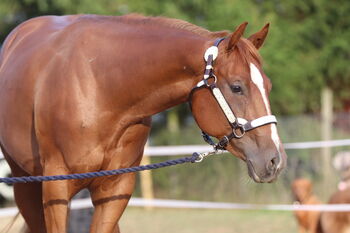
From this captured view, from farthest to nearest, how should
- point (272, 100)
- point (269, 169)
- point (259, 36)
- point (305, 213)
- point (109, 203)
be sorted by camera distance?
point (272, 100) → point (305, 213) → point (109, 203) → point (259, 36) → point (269, 169)

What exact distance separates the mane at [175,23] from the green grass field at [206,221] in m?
5.29

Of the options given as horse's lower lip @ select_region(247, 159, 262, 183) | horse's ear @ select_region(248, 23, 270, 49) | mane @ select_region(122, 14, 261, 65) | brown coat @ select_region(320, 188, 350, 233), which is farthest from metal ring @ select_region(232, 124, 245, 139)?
brown coat @ select_region(320, 188, 350, 233)

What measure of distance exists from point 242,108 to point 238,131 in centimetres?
12

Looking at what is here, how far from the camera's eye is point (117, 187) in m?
3.92

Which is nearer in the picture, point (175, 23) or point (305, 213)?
point (175, 23)

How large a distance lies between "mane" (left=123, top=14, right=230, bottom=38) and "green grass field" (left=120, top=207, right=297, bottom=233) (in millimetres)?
5288

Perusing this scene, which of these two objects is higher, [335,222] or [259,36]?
[259,36]

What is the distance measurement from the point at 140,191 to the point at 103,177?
931 cm

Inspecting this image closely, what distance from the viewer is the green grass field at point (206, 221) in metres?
8.94

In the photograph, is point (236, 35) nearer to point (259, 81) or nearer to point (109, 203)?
point (259, 81)

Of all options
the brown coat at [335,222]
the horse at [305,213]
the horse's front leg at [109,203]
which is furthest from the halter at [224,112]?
the horse at [305,213]

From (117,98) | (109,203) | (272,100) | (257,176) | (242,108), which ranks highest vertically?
(242,108)

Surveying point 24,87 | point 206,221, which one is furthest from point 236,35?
point 206,221

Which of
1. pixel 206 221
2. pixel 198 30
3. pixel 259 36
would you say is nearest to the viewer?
pixel 259 36
